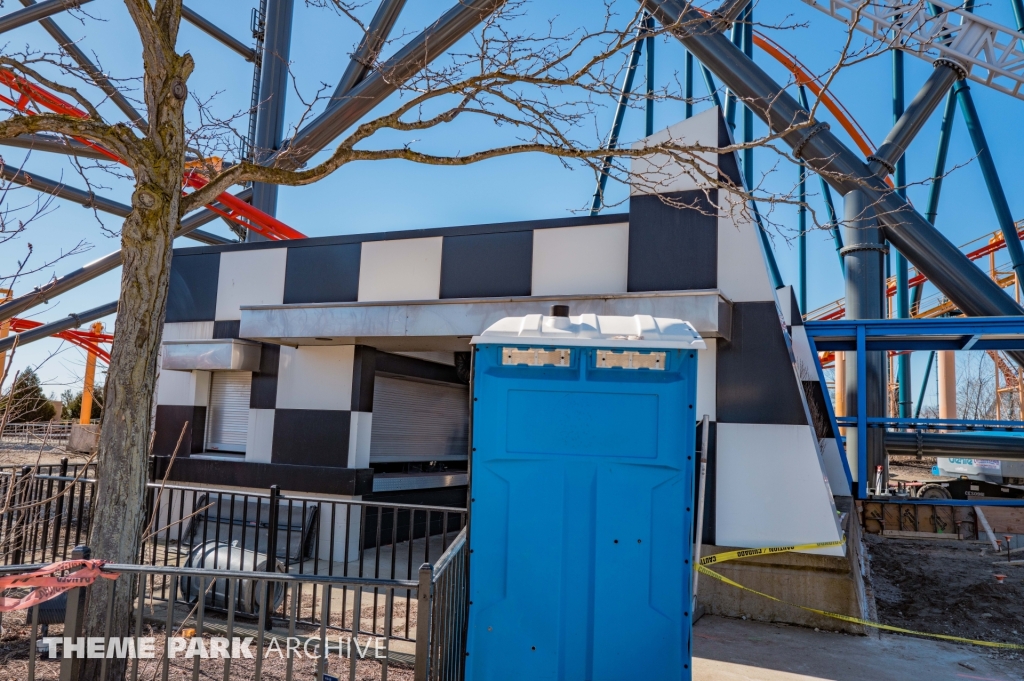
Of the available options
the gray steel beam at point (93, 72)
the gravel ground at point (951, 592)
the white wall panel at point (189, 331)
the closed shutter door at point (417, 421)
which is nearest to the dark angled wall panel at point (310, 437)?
the closed shutter door at point (417, 421)

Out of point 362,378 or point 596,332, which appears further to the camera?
point 362,378

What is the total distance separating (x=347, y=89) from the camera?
13.8 meters

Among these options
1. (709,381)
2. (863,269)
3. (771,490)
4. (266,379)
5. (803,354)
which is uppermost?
(863,269)

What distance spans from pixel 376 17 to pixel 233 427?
8.64 m

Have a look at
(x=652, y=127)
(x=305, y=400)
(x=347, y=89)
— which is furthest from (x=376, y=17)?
(x=305, y=400)

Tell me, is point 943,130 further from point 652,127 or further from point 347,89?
point 347,89

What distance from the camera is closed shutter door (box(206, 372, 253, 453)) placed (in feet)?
32.6

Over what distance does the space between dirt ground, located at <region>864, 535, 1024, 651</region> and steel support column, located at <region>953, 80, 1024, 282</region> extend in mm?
7025

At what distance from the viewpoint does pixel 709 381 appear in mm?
7090

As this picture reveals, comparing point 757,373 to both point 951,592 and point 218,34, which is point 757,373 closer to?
point 951,592

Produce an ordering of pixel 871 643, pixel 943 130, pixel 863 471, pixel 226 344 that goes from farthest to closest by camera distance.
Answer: pixel 943 130 → pixel 226 344 → pixel 863 471 → pixel 871 643

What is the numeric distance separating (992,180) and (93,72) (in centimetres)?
1669

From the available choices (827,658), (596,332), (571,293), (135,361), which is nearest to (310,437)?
(571,293)

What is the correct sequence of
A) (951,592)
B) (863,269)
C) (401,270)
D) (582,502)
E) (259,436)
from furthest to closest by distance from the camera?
(863,269) → (259,436) → (401,270) → (951,592) → (582,502)
